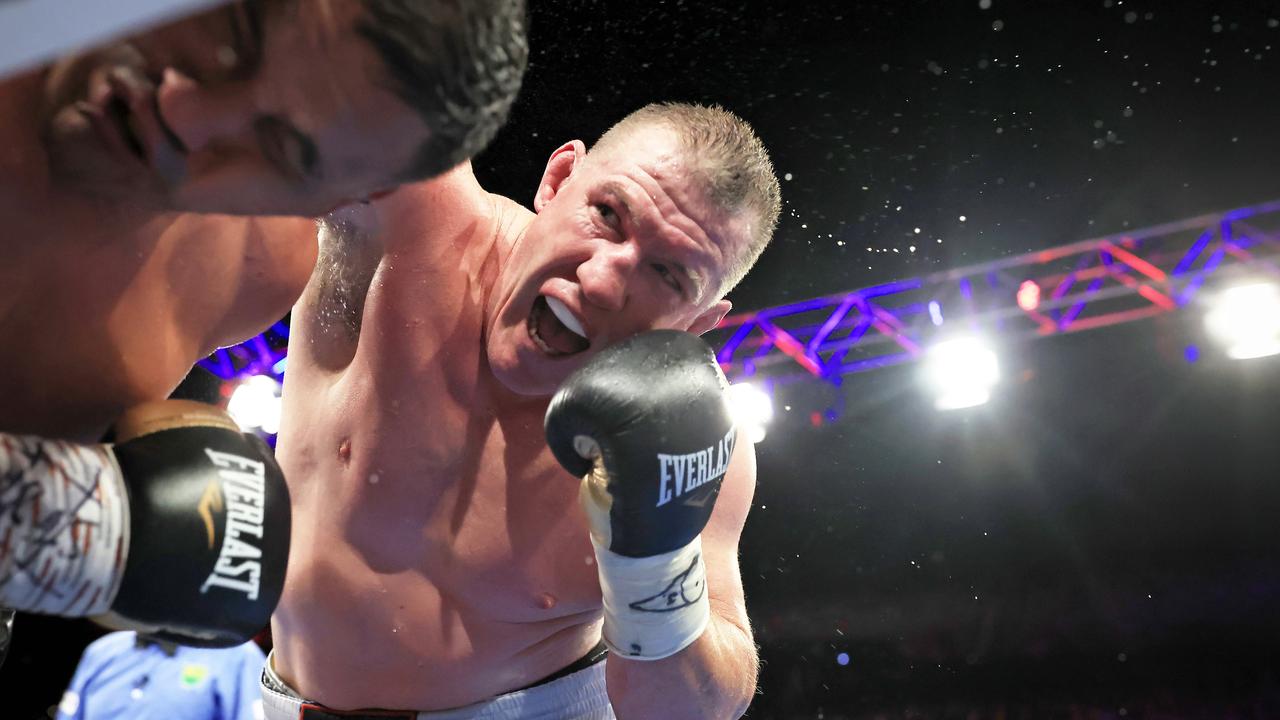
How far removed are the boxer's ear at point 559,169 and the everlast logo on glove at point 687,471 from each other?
68cm

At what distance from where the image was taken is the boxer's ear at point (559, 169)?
1.95 meters

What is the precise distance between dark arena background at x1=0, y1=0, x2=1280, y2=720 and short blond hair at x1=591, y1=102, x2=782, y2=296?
4.63 ft

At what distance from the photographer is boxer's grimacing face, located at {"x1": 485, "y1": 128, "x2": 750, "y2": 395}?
1.70 m

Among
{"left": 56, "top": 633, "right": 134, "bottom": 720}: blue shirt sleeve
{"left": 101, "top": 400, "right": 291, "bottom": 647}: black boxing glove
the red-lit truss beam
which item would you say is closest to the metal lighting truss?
the red-lit truss beam

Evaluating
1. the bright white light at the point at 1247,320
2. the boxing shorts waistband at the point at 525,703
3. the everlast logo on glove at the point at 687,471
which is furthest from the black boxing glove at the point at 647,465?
the bright white light at the point at 1247,320

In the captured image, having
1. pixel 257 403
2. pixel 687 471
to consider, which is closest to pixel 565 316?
pixel 687 471

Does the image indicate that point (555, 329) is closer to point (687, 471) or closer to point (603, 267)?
point (603, 267)

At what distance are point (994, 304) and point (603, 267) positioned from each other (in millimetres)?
3396

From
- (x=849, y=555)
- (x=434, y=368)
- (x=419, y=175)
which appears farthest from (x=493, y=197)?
(x=849, y=555)

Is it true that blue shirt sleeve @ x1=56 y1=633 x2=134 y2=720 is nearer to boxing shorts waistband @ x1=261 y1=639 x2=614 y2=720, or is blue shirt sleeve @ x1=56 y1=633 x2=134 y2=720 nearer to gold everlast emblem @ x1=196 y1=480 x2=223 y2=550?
boxing shorts waistband @ x1=261 y1=639 x2=614 y2=720

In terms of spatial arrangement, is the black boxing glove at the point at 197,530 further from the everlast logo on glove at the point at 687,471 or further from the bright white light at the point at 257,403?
the bright white light at the point at 257,403

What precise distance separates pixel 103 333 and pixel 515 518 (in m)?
0.84

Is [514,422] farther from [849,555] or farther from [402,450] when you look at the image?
[849,555]

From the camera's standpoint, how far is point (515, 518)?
1780 mm
